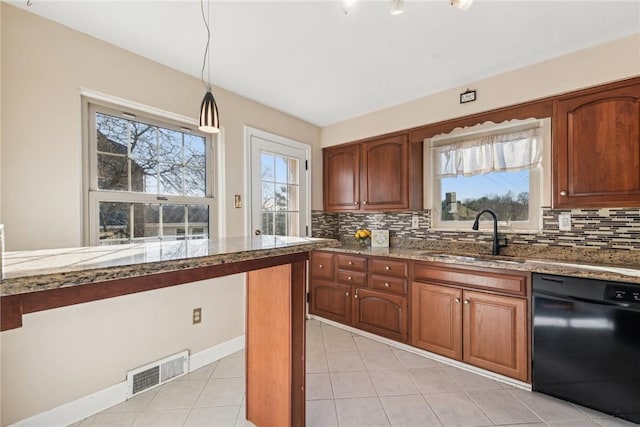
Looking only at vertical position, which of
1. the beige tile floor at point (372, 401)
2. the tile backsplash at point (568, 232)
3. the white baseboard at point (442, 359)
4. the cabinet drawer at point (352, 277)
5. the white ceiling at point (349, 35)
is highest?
the white ceiling at point (349, 35)

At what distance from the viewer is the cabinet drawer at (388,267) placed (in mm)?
2566

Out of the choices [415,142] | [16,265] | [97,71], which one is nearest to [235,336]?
[16,265]

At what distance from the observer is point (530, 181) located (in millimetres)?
2439

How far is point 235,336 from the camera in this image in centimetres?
258

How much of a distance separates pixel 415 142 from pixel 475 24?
1.22 meters

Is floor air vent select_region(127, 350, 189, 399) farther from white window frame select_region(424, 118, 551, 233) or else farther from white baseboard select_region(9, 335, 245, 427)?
white window frame select_region(424, 118, 551, 233)

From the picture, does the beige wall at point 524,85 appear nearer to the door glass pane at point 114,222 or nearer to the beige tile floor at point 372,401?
the beige tile floor at point 372,401

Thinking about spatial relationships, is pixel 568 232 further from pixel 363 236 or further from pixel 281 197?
pixel 281 197

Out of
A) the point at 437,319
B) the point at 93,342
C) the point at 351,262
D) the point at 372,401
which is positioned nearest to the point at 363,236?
the point at 351,262

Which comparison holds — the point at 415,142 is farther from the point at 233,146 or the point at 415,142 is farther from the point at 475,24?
the point at 233,146

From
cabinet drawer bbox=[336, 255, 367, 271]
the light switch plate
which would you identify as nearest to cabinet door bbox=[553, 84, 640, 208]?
the light switch plate

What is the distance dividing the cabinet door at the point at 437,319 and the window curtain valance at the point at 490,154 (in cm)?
122

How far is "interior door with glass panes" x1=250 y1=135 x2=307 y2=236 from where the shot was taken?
283 centimetres

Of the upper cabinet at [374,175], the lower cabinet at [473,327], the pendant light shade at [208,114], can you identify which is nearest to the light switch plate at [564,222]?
the lower cabinet at [473,327]
